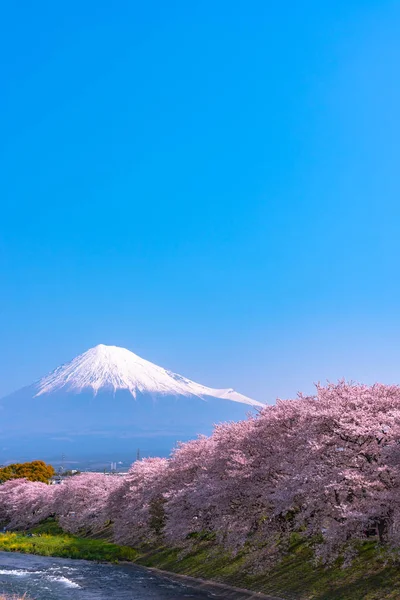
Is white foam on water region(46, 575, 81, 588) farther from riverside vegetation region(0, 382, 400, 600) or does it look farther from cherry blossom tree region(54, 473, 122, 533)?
cherry blossom tree region(54, 473, 122, 533)

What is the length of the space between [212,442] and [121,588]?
Answer: 41.4 feet

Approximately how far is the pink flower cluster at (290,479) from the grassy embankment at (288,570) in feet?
4.30

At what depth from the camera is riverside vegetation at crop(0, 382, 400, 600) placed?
2827 centimetres

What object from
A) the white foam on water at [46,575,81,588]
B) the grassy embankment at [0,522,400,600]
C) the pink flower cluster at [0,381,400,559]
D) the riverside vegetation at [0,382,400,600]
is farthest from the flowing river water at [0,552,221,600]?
the pink flower cluster at [0,381,400,559]

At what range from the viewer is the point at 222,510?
126 feet

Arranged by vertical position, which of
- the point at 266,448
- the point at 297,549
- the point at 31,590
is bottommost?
the point at 31,590

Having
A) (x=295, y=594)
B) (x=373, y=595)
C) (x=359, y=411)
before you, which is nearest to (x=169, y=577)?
(x=295, y=594)

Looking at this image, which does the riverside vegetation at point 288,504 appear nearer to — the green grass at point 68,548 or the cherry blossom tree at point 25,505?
the green grass at point 68,548

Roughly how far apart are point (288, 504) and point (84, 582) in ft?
59.7

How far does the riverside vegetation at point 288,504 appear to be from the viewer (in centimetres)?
2827

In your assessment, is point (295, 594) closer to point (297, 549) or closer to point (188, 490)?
point (297, 549)

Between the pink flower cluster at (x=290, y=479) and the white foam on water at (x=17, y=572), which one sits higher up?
the pink flower cluster at (x=290, y=479)

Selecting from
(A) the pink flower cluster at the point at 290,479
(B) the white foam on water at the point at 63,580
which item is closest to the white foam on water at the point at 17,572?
(B) the white foam on water at the point at 63,580

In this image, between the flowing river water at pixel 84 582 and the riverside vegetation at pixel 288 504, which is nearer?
the riverside vegetation at pixel 288 504
